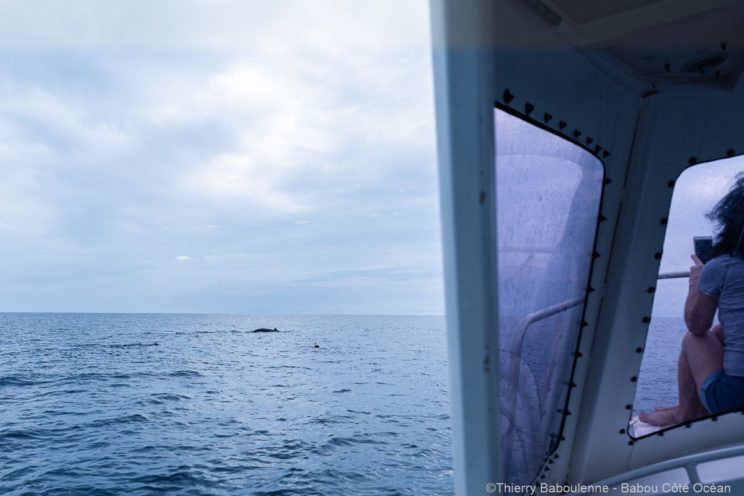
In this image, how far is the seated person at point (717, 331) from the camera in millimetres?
2270

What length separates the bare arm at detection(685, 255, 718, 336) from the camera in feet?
7.64

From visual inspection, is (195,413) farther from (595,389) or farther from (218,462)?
(595,389)

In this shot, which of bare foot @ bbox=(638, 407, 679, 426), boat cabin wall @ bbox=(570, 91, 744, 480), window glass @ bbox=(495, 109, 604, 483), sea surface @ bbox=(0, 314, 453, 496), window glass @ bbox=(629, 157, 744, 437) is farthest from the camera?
sea surface @ bbox=(0, 314, 453, 496)

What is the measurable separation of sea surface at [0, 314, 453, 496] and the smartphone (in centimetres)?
833

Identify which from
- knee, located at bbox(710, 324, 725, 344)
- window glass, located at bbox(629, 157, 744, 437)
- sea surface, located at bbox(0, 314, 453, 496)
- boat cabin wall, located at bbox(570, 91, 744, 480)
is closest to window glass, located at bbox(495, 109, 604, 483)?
boat cabin wall, located at bbox(570, 91, 744, 480)

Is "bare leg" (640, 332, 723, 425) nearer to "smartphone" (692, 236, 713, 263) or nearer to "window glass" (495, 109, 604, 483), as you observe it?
"smartphone" (692, 236, 713, 263)

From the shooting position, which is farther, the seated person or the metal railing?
the seated person

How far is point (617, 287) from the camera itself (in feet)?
7.33

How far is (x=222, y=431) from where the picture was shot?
50.2 feet

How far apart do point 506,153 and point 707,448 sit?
6.66 ft

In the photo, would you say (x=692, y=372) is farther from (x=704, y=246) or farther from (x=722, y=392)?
(x=704, y=246)

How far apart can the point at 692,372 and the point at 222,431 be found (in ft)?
50.3

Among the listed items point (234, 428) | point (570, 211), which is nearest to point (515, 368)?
point (570, 211)

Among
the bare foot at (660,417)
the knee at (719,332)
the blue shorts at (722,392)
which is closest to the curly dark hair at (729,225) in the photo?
the knee at (719,332)
